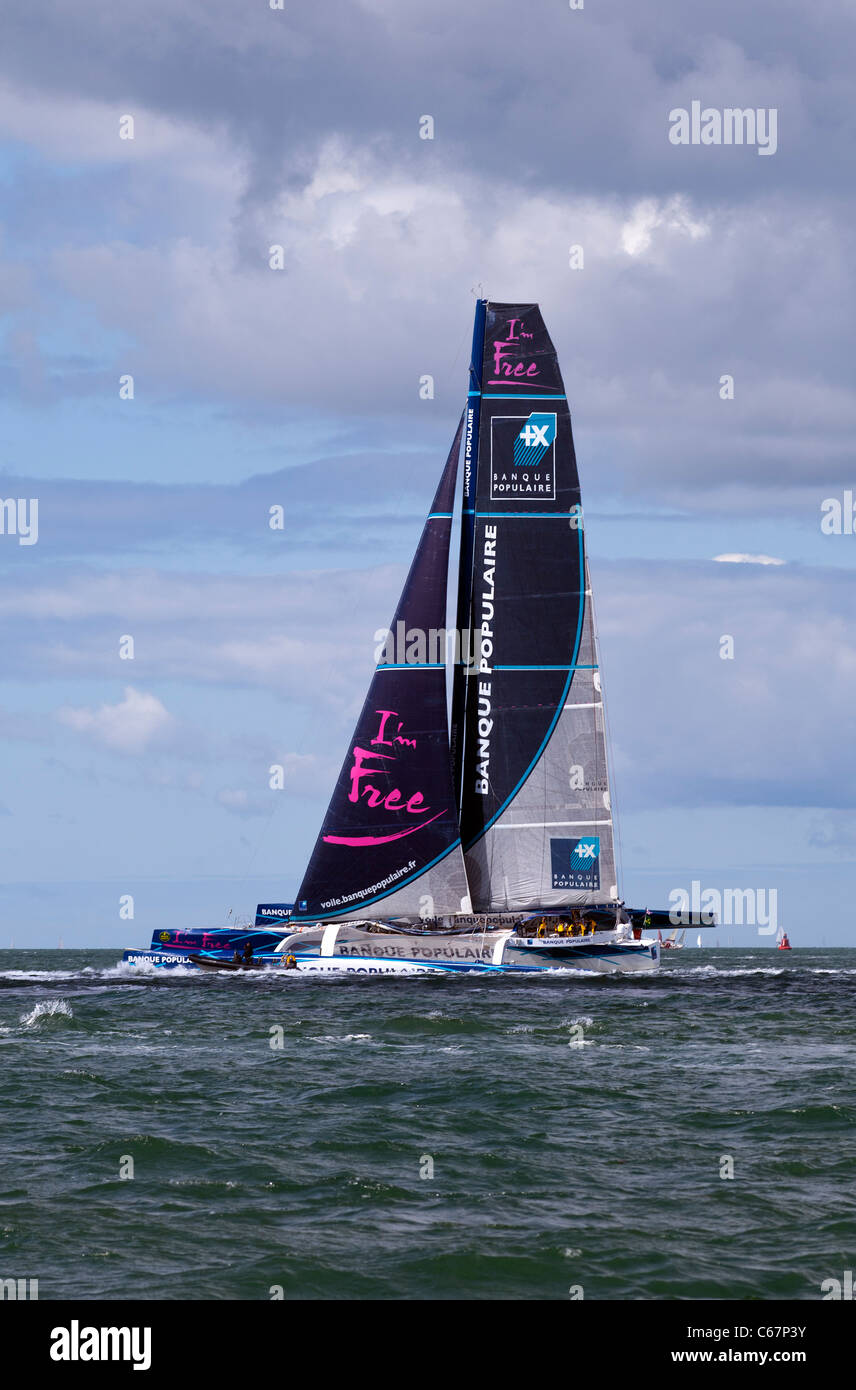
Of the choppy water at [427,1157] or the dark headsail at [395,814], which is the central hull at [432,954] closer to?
the dark headsail at [395,814]

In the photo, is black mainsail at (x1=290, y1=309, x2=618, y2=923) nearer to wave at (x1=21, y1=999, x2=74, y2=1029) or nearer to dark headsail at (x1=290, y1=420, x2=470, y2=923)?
dark headsail at (x1=290, y1=420, x2=470, y2=923)

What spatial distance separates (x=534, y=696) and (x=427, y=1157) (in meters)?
36.5

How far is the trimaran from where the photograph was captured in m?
51.9

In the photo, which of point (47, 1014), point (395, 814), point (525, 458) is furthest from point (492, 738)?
point (47, 1014)

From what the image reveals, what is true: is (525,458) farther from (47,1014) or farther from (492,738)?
(47,1014)

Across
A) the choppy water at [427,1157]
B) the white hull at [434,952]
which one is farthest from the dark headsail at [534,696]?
the choppy water at [427,1157]

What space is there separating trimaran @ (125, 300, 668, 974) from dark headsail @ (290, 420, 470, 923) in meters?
0.05

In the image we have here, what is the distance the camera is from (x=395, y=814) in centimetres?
5175

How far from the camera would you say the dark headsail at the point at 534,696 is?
53.8 m

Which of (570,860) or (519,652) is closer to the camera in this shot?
(570,860)

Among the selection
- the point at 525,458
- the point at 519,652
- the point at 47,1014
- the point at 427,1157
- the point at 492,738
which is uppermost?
the point at 525,458
